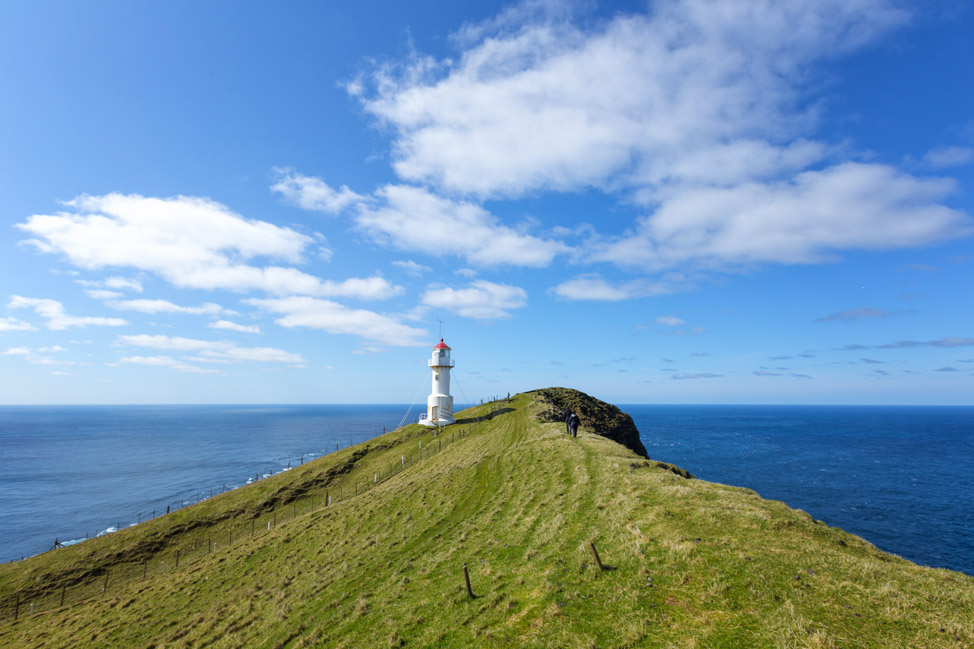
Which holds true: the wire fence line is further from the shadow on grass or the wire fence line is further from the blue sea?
the blue sea

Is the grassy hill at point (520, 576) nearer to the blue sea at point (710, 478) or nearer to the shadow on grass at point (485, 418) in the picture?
the shadow on grass at point (485, 418)

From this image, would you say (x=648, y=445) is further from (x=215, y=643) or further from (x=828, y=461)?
(x=215, y=643)

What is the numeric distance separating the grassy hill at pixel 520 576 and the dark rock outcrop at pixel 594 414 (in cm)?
2442

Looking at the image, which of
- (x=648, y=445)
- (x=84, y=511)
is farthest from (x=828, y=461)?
(x=84, y=511)

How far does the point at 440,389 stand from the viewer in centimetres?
7019

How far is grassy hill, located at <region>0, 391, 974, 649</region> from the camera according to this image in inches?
431

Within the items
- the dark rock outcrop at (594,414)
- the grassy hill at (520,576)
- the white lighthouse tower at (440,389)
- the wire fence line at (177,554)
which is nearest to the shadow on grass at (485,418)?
the white lighthouse tower at (440,389)

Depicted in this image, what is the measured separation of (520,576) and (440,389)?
179 feet

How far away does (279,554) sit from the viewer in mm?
→ 31562

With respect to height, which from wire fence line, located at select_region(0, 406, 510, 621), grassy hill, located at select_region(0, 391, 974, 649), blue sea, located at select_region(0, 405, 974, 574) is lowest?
blue sea, located at select_region(0, 405, 974, 574)

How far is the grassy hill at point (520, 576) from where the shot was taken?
11.0 m

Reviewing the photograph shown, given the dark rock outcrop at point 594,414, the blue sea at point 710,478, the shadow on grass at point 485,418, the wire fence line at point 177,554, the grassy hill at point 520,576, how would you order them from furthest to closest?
the shadow on grass at point 485,418, the dark rock outcrop at point 594,414, the blue sea at point 710,478, the wire fence line at point 177,554, the grassy hill at point 520,576

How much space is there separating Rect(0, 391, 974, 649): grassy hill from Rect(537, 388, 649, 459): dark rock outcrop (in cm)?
2442

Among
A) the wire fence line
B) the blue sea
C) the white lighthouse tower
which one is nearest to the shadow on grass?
the white lighthouse tower
